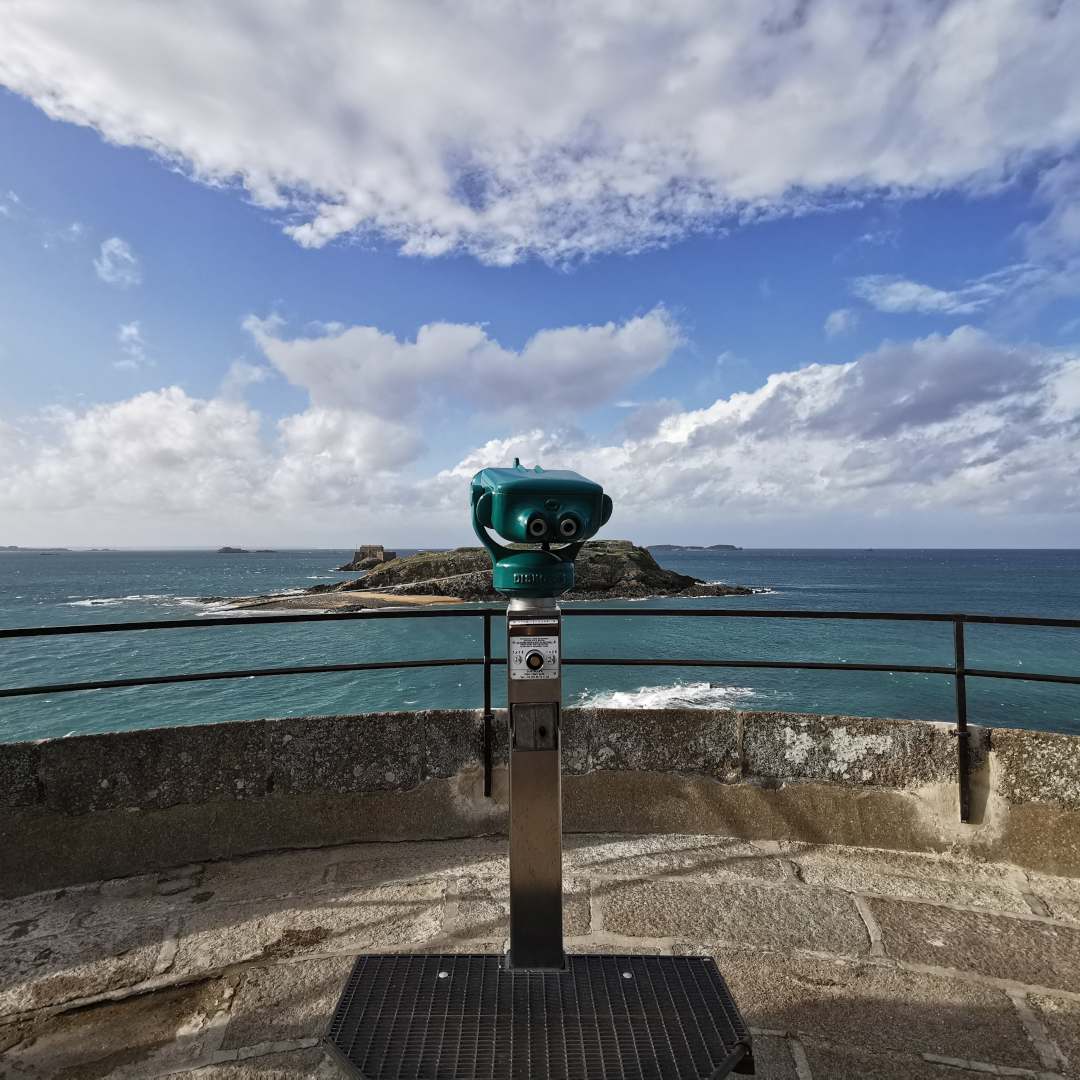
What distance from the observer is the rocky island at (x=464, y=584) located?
173 feet

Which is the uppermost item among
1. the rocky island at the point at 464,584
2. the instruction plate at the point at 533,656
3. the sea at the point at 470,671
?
the instruction plate at the point at 533,656

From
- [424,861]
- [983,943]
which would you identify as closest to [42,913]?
[424,861]

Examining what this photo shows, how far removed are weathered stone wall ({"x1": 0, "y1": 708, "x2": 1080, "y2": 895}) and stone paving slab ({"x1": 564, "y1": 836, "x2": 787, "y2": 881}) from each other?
95mm

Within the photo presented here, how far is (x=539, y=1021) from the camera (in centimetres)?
200

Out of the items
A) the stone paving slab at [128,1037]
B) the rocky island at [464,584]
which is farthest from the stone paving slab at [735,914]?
the rocky island at [464,584]

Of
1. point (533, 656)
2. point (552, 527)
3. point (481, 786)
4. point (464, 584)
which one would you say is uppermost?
point (552, 527)

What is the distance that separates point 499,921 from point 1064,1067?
1.70m

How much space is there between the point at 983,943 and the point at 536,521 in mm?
2157

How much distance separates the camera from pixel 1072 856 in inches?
115

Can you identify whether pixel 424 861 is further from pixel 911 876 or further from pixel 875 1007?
pixel 911 876

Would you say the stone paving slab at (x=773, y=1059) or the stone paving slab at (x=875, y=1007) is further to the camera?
the stone paving slab at (x=875, y=1007)

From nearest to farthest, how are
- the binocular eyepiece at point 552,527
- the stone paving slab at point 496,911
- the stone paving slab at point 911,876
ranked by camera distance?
the binocular eyepiece at point 552,527
the stone paving slab at point 496,911
the stone paving slab at point 911,876

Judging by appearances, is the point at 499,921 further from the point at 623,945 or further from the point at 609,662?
the point at 609,662

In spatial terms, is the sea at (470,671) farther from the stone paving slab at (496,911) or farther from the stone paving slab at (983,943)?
the stone paving slab at (983,943)
